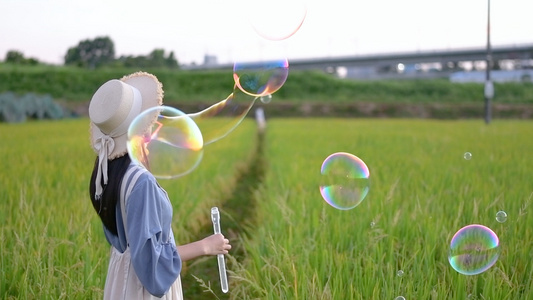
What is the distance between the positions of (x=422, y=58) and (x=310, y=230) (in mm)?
44093

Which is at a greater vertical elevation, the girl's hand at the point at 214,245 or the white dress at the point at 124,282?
the girl's hand at the point at 214,245

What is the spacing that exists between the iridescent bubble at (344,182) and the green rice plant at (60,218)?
1216mm

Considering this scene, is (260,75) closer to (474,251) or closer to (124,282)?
(474,251)

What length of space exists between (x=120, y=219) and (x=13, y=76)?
35.1 m

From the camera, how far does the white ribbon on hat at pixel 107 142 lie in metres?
1.93

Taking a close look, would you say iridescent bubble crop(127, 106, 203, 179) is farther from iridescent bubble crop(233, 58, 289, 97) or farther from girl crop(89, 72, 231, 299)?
iridescent bubble crop(233, 58, 289, 97)

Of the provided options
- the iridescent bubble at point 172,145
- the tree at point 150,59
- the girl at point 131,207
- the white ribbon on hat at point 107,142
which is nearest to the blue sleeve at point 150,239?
the girl at point 131,207

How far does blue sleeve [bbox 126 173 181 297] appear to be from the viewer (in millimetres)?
1820

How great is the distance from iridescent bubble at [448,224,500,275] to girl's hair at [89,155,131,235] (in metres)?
1.53

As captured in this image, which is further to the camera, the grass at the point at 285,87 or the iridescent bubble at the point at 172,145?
the grass at the point at 285,87

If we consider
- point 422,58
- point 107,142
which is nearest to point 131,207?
point 107,142

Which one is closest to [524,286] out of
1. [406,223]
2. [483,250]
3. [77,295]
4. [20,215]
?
[483,250]

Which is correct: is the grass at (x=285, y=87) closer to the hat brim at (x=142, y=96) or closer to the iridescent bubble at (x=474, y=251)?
the iridescent bubble at (x=474, y=251)

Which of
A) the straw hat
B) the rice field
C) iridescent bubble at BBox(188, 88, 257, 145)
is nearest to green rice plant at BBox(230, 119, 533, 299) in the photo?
the rice field
